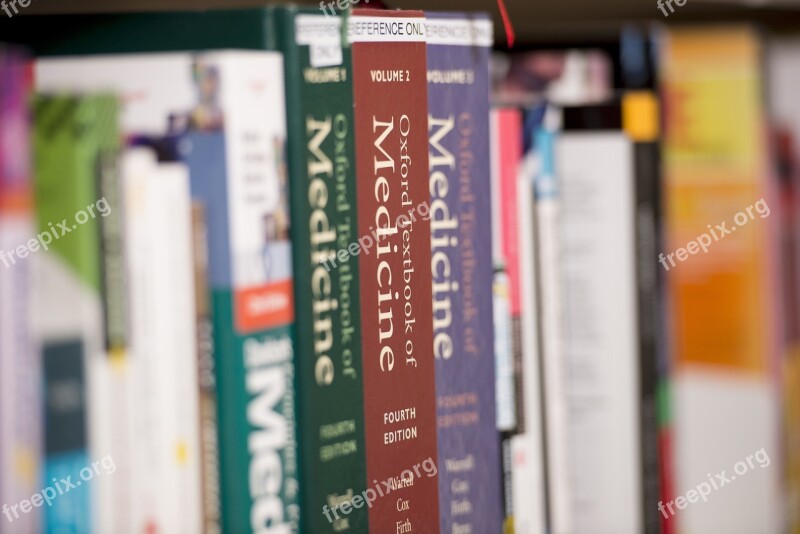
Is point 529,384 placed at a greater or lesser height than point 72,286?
lesser

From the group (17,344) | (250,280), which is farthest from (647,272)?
(17,344)

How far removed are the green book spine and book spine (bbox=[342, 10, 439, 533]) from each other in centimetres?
1

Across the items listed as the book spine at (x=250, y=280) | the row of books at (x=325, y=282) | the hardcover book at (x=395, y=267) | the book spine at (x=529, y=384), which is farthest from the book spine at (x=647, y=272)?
the book spine at (x=250, y=280)

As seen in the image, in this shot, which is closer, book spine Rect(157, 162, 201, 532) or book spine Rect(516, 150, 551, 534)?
book spine Rect(157, 162, 201, 532)

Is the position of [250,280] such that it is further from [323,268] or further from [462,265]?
[462,265]

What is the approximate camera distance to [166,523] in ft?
1.87

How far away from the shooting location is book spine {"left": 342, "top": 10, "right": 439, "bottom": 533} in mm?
695

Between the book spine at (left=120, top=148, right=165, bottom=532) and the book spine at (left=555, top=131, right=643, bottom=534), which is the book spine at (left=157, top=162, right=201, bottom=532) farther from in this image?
the book spine at (left=555, top=131, right=643, bottom=534)

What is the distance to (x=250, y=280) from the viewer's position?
598 millimetres

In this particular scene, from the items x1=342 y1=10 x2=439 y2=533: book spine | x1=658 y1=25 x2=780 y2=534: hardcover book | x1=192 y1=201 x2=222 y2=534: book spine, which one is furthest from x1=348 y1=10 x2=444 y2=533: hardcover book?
x1=658 y1=25 x2=780 y2=534: hardcover book

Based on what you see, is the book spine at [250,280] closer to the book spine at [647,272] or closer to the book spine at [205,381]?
the book spine at [205,381]

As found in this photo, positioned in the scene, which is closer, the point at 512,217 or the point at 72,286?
the point at 72,286

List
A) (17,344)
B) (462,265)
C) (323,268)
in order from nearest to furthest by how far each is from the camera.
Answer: (17,344), (323,268), (462,265)

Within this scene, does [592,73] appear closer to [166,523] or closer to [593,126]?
[593,126]
